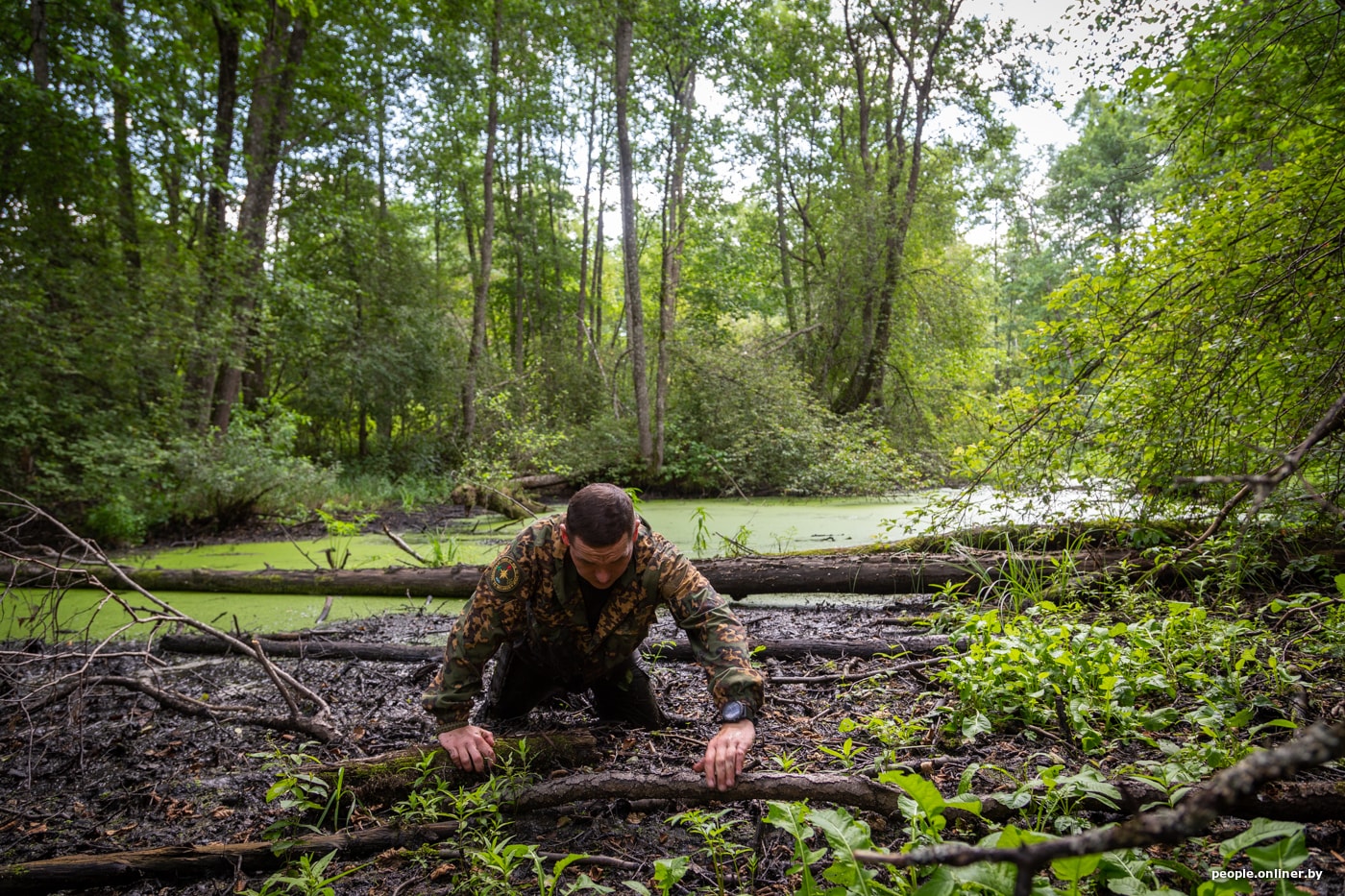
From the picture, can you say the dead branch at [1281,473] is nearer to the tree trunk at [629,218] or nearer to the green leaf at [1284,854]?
the green leaf at [1284,854]

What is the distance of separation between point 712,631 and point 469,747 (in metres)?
0.95

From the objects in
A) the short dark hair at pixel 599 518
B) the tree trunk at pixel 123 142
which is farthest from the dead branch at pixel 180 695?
the tree trunk at pixel 123 142

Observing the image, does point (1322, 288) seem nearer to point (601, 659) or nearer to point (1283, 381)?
point (1283, 381)

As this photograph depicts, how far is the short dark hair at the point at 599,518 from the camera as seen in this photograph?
240 centimetres

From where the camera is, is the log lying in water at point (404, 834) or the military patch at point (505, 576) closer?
the log lying in water at point (404, 834)

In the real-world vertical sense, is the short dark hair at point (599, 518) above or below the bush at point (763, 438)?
below

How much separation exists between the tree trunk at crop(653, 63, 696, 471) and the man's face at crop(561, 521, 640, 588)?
9.12 meters

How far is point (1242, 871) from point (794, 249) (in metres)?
18.0

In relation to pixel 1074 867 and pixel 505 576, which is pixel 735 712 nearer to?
pixel 505 576

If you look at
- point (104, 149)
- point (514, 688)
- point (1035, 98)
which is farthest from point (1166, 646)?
point (1035, 98)

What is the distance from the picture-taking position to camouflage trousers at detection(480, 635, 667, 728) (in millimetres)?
2939

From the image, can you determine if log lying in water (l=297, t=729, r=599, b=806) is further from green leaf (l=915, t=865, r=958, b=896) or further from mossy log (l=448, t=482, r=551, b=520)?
mossy log (l=448, t=482, r=551, b=520)

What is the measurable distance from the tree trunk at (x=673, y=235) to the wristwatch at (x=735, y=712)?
9397 mm

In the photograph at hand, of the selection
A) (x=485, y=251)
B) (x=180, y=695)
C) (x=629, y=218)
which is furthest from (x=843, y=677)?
(x=485, y=251)
